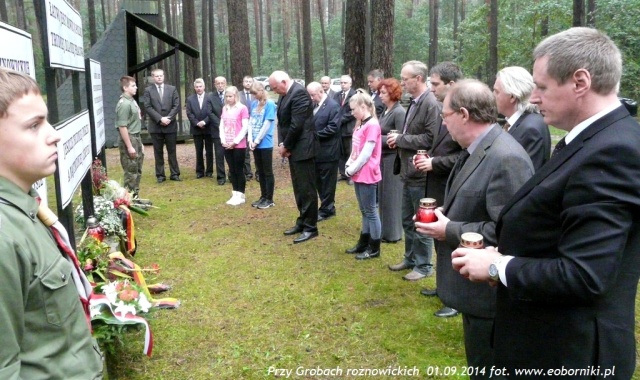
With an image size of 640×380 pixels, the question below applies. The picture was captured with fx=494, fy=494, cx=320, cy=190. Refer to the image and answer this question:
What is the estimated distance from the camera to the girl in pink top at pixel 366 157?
17.0ft

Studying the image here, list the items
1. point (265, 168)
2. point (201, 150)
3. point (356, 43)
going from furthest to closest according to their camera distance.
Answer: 1. point (356, 43)
2. point (201, 150)
3. point (265, 168)

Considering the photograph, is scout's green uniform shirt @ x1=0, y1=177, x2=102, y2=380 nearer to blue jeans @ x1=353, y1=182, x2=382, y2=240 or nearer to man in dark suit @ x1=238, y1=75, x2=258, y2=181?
blue jeans @ x1=353, y1=182, x2=382, y2=240

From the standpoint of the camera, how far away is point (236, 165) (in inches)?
314

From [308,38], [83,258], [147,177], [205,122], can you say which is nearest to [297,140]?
[83,258]

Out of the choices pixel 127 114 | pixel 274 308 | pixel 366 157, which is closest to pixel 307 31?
pixel 127 114

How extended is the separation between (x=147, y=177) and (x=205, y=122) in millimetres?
1992

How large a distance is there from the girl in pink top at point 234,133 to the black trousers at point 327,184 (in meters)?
1.49

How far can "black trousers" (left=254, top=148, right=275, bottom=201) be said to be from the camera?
770 centimetres

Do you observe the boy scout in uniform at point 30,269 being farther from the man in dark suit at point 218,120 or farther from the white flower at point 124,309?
the man in dark suit at point 218,120

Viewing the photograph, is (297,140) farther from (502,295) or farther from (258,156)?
(502,295)

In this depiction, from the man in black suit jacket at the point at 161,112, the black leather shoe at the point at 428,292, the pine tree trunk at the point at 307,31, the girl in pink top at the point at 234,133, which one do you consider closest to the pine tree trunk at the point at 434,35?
the pine tree trunk at the point at 307,31

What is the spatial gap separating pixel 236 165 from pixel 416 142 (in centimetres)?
403

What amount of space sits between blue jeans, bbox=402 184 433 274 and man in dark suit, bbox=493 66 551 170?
4.86ft

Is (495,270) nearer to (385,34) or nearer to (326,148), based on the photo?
(326,148)
